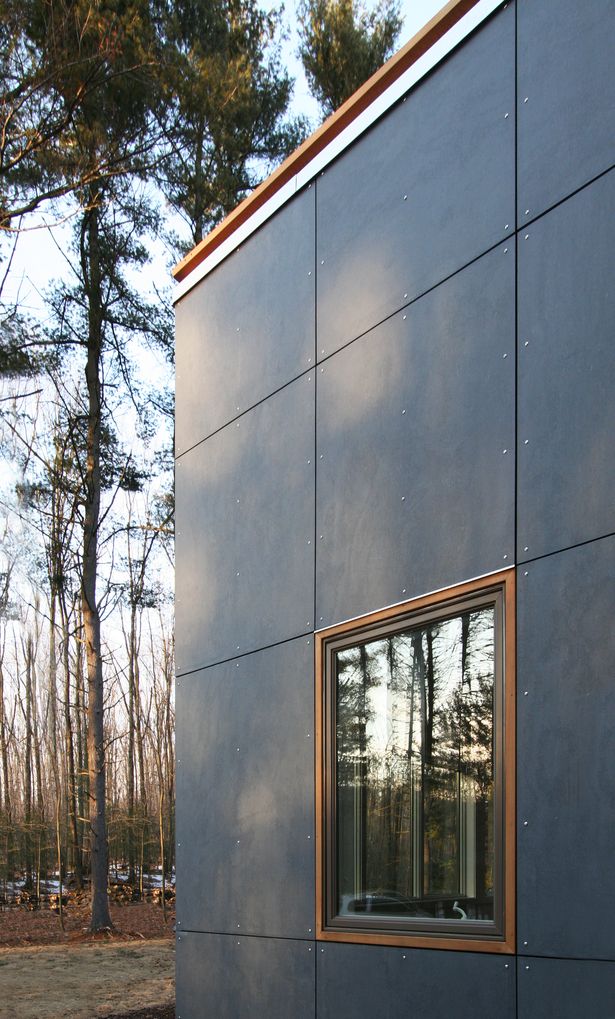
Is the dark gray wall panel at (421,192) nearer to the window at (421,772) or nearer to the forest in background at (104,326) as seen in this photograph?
the window at (421,772)

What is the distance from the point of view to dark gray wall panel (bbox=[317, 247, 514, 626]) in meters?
3.60

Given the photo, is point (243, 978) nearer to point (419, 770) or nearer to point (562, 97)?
point (419, 770)

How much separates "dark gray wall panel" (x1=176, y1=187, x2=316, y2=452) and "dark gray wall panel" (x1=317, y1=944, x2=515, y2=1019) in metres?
2.52

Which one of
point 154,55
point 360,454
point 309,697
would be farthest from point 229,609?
point 154,55

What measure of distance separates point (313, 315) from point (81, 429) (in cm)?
1205

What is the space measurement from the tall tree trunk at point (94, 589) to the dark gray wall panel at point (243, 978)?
9283 millimetres

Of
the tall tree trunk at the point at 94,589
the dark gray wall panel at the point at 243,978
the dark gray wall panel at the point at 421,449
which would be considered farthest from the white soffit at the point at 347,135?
the tall tree trunk at the point at 94,589

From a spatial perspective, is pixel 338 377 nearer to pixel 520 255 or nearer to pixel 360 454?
pixel 360 454

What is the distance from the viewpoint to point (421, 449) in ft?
13.1

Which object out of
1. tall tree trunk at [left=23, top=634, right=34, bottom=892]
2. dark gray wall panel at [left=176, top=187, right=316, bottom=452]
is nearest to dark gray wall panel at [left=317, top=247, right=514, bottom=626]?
dark gray wall panel at [left=176, top=187, right=316, bottom=452]


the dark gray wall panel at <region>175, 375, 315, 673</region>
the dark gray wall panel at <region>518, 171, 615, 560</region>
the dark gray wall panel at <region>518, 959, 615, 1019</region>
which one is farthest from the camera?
the dark gray wall panel at <region>175, 375, 315, 673</region>

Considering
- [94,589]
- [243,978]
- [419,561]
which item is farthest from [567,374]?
[94,589]

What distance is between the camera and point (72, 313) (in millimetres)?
15906

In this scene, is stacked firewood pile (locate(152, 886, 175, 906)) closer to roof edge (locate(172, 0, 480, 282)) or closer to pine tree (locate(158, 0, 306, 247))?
pine tree (locate(158, 0, 306, 247))
